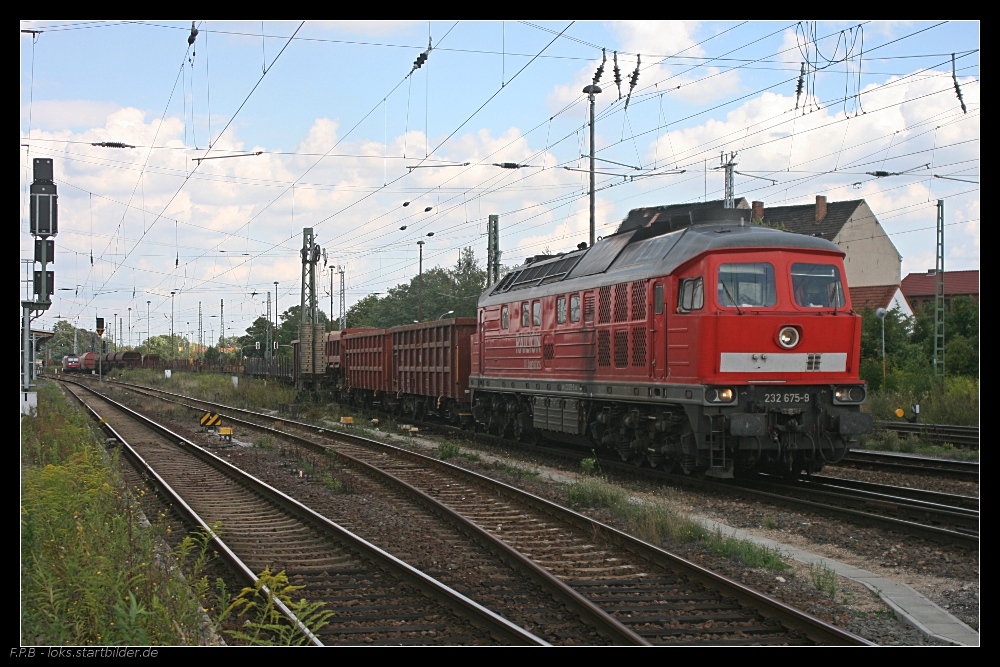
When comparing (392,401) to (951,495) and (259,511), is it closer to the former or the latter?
(259,511)

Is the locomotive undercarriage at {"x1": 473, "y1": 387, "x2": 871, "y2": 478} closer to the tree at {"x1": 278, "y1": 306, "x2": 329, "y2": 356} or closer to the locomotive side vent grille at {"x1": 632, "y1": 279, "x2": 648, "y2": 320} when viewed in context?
the locomotive side vent grille at {"x1": 632, "y1": 279, "x2": 648, "y2": 320}

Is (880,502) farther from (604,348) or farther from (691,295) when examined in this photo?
(604,348)

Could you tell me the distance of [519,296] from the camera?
19562mm

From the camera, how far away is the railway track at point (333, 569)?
6.96 metres

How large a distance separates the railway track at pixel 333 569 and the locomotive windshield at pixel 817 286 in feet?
24.0

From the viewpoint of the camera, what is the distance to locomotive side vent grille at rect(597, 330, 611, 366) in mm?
15359

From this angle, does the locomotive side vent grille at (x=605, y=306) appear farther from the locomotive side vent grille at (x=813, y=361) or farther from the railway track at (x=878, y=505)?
the locomotive side vent grille at (x=813, y=361)

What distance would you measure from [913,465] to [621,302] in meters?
6.23

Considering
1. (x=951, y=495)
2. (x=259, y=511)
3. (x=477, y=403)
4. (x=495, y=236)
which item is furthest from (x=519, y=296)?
(x=495, y=236)

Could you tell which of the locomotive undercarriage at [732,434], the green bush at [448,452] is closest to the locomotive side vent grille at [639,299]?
the locomotive undercarriage at [732,434]

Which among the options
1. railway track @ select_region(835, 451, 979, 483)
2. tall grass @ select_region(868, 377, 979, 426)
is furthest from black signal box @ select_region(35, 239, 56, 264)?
tall grass @ select_region(868, 377, 979, 426)

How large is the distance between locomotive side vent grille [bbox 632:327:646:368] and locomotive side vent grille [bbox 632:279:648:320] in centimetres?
22

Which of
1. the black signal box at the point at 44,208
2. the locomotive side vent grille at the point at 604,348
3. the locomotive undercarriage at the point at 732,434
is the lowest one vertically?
the locomotive undercarriage at the point at 732,434

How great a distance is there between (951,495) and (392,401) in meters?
21.3
